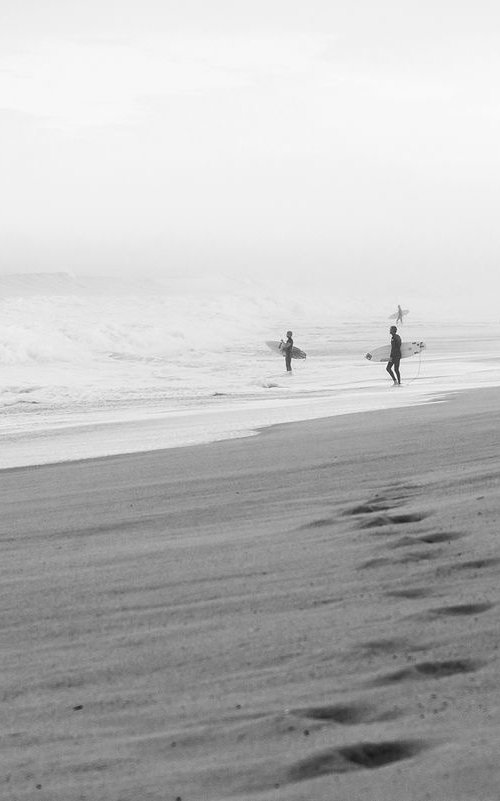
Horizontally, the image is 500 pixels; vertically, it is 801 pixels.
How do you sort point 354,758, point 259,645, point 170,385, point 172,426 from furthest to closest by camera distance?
point 170,385
point 172,426
point 259,645
point 354,758

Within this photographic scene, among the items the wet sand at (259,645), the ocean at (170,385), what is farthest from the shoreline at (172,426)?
the wet sand at (259,645)

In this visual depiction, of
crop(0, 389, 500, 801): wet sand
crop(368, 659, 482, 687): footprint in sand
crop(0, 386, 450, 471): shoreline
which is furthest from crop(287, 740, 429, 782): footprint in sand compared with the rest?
crop(0, 386, 450, 471): shoreline

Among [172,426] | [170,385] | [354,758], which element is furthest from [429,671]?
[170,385]

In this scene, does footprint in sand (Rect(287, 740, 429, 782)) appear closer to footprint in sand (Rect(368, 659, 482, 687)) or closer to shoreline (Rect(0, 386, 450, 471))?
footprint in sand (Rect(368, 659, 482, 687))

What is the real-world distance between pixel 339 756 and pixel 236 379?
89.1ft

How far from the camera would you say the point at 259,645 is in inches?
143

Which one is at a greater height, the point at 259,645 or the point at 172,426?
the point at 259,645

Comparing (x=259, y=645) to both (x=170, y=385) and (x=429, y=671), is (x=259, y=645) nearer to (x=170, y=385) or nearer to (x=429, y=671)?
(x=429, y=671)

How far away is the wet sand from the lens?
2.72 meters

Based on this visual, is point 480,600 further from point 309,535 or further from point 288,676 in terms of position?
point 309,535

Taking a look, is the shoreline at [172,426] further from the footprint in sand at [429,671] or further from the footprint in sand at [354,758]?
the footprint in sand at [354,758]

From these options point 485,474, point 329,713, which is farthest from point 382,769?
point 485,474

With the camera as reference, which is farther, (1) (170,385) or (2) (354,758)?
(1) (170,385)

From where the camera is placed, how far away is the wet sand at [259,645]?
2717 millimetres
